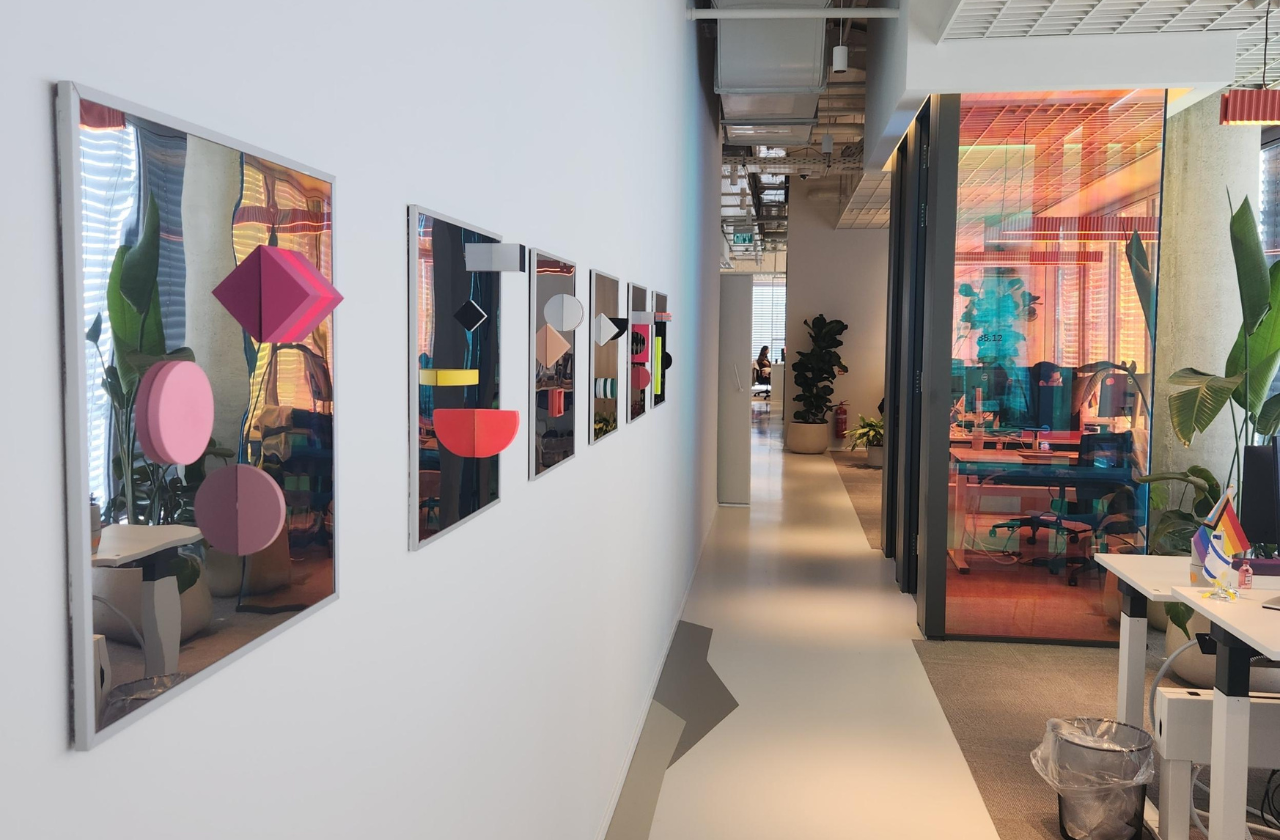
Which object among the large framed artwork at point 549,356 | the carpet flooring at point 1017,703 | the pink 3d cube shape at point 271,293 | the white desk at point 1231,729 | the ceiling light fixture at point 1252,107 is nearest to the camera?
the pink 3d cube shape at point 271,293

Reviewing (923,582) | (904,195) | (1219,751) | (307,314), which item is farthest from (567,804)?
(904,195)

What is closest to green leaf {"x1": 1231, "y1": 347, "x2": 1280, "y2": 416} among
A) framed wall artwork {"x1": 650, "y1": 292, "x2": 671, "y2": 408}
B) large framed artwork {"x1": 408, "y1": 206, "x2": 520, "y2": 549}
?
framed wall artwork {"x1": 650, "y1": 292, "x2": 671, "y2": 408}

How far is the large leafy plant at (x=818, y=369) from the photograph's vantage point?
14.9 meters

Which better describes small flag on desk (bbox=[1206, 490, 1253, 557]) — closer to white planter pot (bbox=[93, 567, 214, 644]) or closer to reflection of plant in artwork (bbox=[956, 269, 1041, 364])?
reflection of plant in artwork (bbox=[956, 269, 1041, 364])

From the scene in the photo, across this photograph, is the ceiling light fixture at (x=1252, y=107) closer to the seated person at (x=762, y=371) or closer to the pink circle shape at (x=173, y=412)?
the pink circle shape at (x=173, y=412)

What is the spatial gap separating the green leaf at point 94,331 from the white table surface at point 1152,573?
3.26m

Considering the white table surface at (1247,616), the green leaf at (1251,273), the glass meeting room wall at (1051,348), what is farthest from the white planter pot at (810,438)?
the white table surface at (1247,616)

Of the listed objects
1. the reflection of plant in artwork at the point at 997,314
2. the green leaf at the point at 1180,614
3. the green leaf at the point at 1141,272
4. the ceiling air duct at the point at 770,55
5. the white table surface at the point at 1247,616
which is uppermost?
the ceiling air duct at the point at 770,55

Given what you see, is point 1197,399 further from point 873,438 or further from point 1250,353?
point 873,438

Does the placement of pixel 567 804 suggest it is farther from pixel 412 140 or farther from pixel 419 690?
pixel 412 140

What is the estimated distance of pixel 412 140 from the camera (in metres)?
1.53

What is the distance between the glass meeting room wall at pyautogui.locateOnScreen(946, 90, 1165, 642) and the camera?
5.25 m

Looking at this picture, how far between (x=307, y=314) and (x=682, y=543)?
529cm

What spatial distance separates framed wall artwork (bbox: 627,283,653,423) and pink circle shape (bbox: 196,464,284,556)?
2770mm
